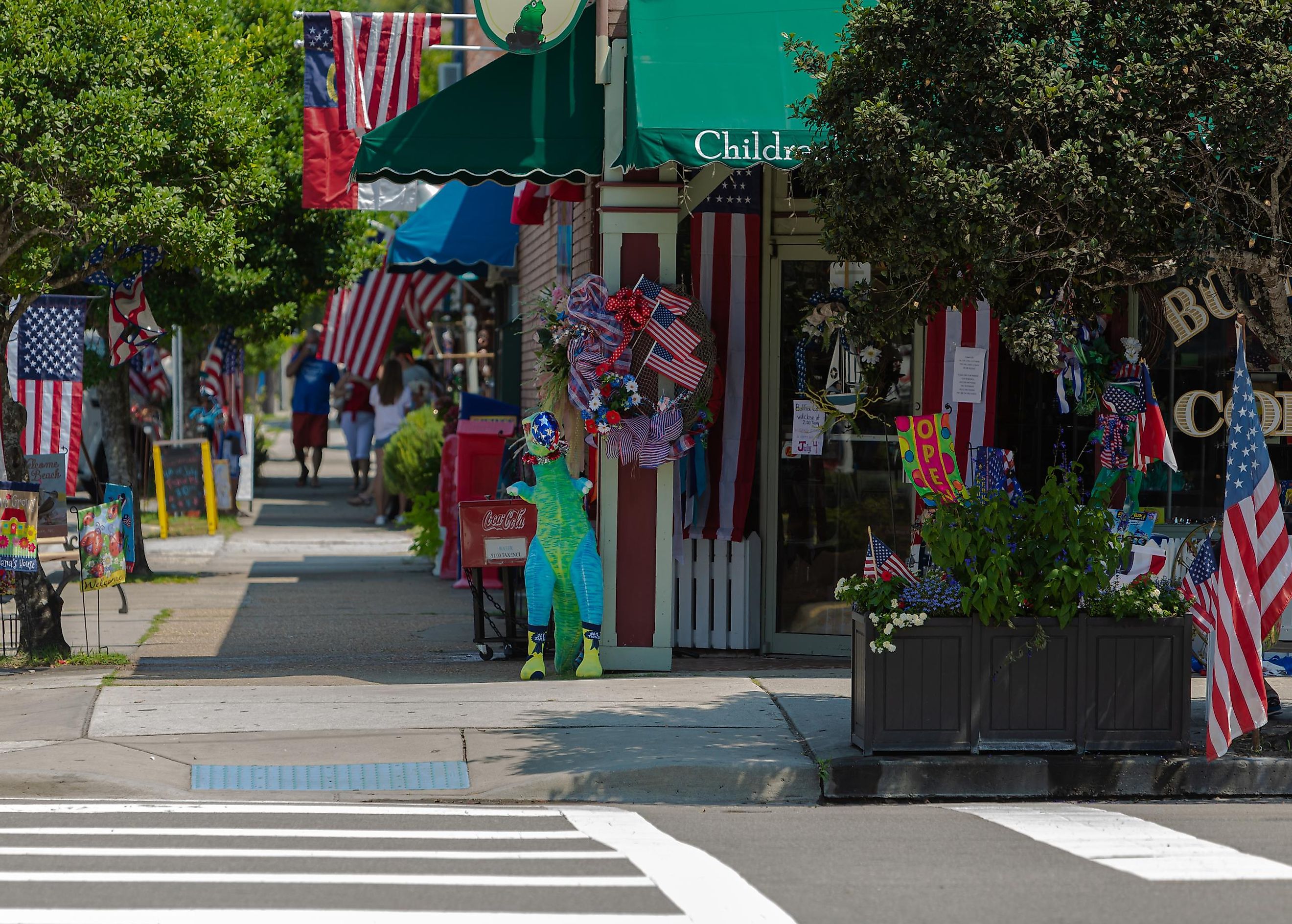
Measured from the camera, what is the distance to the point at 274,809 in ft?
23.4

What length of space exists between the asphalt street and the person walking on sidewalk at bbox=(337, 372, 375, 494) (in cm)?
1620

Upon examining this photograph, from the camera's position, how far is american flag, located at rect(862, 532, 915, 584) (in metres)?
7.96

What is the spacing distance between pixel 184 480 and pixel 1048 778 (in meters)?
13.2

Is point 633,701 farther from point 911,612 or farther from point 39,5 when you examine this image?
point 39,5

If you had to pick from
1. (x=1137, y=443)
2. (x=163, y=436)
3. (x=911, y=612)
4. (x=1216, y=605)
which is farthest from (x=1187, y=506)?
(x=163, y=436)

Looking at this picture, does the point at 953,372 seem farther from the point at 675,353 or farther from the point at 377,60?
the point at 377,60

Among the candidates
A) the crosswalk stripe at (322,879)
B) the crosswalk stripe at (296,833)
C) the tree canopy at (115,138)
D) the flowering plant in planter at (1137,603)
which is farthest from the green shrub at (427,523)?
the crosswalk stripe at (322,879)

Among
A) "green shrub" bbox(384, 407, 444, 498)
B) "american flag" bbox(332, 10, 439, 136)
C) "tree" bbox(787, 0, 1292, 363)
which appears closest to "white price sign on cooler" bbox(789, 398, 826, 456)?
"tree" bbox(787, 0, 1292, 363)

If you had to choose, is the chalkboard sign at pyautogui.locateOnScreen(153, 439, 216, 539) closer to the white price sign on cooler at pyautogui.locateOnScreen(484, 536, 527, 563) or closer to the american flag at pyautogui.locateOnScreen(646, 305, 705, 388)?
the white price sign on cooler at pyautogui.locateOnScreen(484, 536, 527, 563)

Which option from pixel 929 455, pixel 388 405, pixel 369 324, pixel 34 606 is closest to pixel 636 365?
pixel 929 455

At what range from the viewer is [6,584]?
1049cm

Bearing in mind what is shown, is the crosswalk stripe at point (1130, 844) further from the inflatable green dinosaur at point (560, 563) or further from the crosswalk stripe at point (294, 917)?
the inflatable green dinosaur at point (560, 563)

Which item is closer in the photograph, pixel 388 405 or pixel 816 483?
pixel 816 483

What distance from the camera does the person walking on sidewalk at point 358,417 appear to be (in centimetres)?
2322
